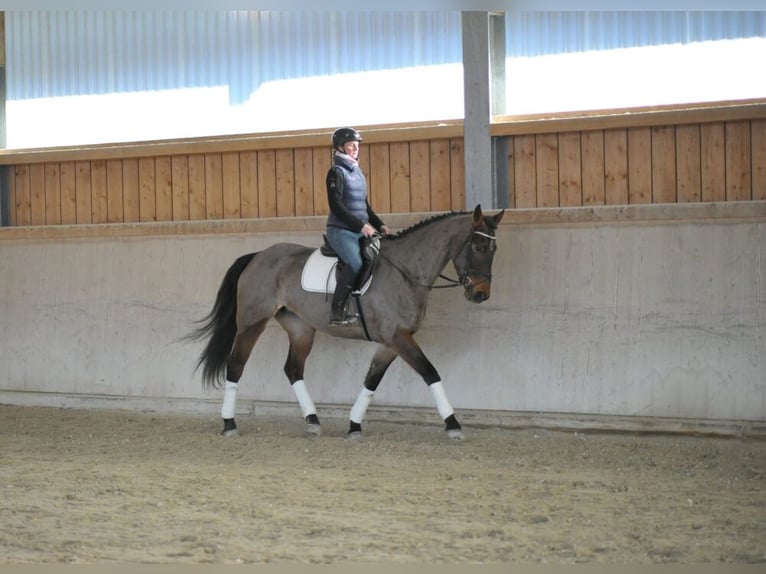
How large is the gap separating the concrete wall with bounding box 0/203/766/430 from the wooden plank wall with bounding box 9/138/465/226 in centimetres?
49

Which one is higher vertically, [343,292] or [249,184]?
[249,184]

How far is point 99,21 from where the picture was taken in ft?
30.1

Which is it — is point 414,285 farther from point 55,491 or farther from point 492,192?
point 55,491

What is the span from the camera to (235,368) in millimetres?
6922

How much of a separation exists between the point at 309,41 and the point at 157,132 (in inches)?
70.9

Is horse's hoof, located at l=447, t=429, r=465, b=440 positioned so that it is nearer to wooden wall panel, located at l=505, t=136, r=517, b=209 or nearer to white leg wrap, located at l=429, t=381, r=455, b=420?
white leg wrap, located at l=429, t=381, r=455, b=420

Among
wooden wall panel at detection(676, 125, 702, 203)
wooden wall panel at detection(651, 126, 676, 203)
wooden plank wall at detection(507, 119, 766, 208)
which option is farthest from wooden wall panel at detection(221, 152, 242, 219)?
wooden wall panel at detection(676, 125, 702, 203)

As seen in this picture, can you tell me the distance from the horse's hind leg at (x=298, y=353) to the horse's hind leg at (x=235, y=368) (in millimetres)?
213

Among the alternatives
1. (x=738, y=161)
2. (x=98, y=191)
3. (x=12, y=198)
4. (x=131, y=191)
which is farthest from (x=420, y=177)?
(x=12, y=198)

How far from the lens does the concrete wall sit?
625 cm

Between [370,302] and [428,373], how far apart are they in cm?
66

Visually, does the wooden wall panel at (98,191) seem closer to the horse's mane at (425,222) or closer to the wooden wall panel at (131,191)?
the wooden wall panel at (131,191)

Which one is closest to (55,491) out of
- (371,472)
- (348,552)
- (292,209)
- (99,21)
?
(371,472)

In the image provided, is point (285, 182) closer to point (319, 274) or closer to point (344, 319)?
point (319, 274)
